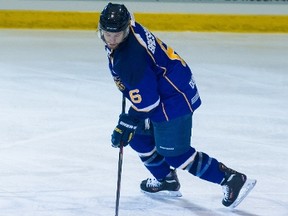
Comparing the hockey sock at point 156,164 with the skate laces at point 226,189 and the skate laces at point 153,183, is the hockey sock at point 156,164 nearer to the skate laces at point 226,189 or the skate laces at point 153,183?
the skate laces at point 153,183

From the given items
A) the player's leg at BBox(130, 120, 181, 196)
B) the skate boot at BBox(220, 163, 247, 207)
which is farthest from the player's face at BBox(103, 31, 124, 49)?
the skate boot at BBox(220, 163, 247, 207)

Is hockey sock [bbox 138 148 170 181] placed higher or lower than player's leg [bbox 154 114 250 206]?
lower

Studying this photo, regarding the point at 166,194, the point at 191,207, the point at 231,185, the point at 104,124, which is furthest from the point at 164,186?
the point at 104,124

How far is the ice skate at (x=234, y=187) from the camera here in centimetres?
315

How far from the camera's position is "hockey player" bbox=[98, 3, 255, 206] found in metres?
2.76

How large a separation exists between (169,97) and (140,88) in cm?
25

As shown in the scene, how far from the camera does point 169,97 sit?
118 inches

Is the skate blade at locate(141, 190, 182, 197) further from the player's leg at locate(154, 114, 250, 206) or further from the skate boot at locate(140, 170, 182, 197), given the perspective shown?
the player's leg at locate(154, 114, 250, 206)

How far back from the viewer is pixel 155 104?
2848 mm

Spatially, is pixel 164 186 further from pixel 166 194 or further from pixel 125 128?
pixel 125 128

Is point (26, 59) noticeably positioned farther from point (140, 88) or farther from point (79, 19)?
point (140, 88)

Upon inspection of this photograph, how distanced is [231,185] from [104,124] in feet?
4.30

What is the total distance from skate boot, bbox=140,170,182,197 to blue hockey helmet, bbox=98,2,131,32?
0.85 m

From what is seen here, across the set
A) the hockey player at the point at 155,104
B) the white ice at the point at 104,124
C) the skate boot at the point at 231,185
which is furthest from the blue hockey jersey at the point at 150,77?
the white ice at the point at 104,124
